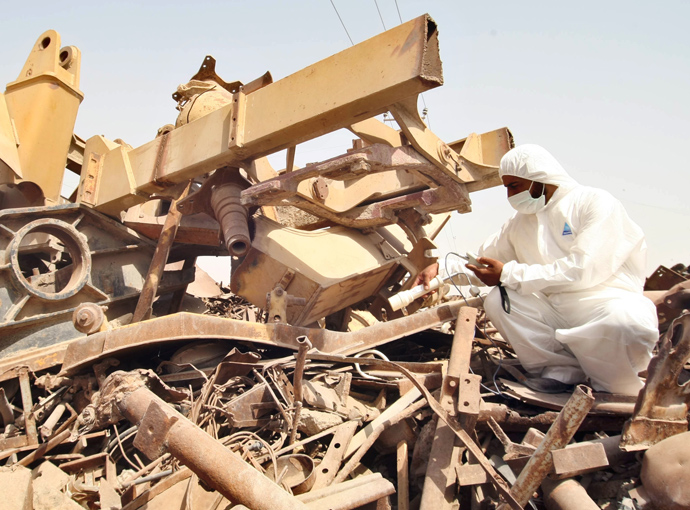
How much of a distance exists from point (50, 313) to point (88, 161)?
1808 millimetres

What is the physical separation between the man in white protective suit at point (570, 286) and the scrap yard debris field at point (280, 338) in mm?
201

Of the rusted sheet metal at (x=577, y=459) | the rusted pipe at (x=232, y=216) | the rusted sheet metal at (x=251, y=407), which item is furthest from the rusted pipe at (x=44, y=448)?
the rusted sheet metal at (x=577, y=459)

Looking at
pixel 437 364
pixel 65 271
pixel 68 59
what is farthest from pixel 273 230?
pixel 68 59

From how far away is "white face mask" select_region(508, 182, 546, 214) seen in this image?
9.89 feet

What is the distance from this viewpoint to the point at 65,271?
414 cm

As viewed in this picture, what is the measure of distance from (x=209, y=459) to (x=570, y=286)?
84.9 inches

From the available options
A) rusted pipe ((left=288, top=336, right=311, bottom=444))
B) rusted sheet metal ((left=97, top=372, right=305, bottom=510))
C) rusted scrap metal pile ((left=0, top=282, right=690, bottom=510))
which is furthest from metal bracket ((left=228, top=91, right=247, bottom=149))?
rusted sheet metal ((left=97, top=372, right=305, bottom=510))

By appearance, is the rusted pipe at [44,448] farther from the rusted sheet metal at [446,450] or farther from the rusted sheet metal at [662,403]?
the rusted sheet metal at [662,403]

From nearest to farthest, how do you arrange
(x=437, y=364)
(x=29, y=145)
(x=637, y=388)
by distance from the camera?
(x=637, y=388) < (x=437, y=364) < (x=29, y=145)

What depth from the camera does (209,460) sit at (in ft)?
4.93

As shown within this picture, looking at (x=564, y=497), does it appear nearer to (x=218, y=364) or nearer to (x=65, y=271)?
(x=218, y=364)

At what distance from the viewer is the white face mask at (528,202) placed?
3.01 meters

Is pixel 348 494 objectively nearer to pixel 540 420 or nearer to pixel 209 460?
pixel 209 460

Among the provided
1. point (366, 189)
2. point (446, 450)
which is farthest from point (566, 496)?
point (366, 189)
